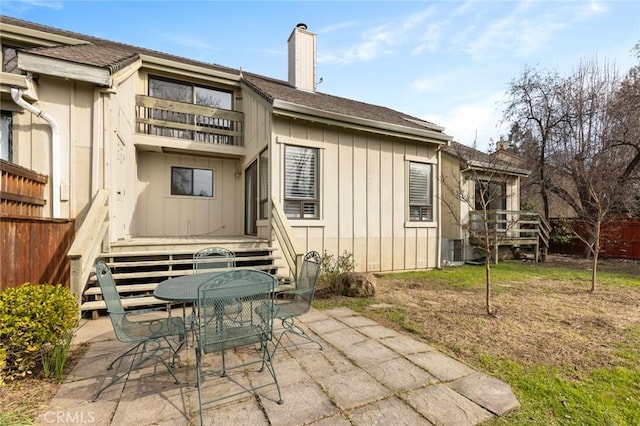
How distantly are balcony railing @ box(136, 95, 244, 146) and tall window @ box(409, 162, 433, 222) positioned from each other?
5.16 meters

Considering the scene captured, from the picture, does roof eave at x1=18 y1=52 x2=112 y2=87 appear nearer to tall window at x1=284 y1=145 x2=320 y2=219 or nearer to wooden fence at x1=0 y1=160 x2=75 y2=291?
wooden fence at x1=0 y1=160 x2=75 y2=291

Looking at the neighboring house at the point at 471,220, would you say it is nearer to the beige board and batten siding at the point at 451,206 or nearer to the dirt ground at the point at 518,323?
the beige board and batten siding at the point at 451,206

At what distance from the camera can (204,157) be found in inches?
347

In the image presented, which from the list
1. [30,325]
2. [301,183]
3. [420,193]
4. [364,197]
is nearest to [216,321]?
[30,325]

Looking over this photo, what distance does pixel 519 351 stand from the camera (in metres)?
3.20

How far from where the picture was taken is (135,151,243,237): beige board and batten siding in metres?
8.24

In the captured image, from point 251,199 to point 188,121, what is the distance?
2.84 meters

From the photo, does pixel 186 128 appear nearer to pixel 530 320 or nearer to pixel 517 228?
pixel 530 320

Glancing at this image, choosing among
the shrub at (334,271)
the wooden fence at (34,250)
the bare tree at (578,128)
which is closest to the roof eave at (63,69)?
the wooden fence at (34,250)

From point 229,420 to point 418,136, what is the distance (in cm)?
787

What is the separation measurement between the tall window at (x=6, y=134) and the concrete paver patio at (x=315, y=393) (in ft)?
13.2

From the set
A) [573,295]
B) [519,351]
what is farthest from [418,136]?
[519,351]

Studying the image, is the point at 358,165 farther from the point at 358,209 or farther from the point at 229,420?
the point at 229,420

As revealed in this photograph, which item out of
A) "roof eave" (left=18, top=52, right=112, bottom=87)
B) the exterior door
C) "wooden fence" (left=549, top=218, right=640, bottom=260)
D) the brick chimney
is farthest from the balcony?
"wooden fence" (left=549, top=218, right=640, bottom=260)
